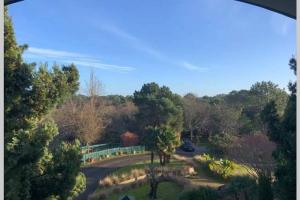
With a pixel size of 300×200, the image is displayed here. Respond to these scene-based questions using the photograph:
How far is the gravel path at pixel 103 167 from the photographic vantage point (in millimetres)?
5526

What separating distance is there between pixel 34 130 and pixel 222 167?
4.41 metres

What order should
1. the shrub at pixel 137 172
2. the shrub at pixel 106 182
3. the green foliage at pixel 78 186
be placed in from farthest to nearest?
the shrub at pixel 137 172 < the shrub at pixel 106 182 < the green foliage at pixel 78 186

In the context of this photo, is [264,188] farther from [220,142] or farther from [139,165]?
[139,165]

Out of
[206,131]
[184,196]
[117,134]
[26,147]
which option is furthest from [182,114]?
[26,147]

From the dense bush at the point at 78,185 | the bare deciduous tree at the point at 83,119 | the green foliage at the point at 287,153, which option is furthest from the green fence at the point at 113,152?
the green foliage at the point at 287,153

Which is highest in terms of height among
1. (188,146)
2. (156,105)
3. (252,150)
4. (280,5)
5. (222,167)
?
(280,5)

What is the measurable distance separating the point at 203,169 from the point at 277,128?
496 cm

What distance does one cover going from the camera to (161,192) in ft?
16.7

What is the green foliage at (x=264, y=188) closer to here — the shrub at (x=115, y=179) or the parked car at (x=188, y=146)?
the shrub at (x=115, y=179)

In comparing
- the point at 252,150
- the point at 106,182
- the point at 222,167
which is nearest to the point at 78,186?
the point at 106,182

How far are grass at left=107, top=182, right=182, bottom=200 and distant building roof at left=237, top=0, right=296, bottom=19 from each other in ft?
12.9

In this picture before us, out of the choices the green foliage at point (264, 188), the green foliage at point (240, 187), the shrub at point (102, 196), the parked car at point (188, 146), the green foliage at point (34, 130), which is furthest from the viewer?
the parked car at point (188, 146)

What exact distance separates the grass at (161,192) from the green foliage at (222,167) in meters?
0.92

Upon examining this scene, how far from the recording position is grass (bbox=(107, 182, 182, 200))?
4891 millimetres
